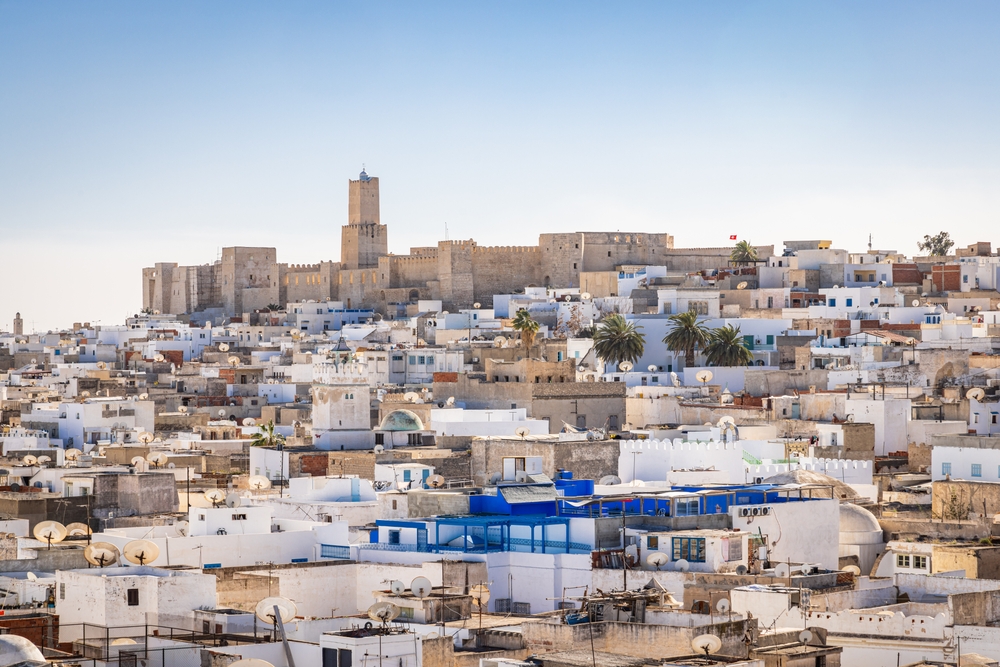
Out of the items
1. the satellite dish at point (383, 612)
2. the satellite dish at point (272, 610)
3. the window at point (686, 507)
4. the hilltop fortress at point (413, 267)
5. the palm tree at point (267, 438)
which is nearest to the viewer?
the satellite dish at point (383, 612)

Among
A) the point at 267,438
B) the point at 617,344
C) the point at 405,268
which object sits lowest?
the point at 267,438

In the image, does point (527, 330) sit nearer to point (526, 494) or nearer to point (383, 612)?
point (526, 494)

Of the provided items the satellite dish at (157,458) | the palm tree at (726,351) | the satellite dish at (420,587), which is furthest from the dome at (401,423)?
the palm tree at (726,351)

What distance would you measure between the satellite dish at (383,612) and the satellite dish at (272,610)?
22.9 inches

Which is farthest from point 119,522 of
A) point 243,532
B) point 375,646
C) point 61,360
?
point 61,360

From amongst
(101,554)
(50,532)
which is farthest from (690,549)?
(50,532)

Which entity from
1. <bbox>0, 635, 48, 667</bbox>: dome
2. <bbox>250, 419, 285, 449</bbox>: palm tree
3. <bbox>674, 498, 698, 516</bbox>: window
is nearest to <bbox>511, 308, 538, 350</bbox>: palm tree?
<bbox>250, 419, 285, 449</bbox>: palm tree

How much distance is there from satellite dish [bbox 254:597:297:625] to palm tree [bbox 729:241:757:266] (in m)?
49.0

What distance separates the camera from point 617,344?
42.1m

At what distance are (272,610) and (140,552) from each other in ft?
8.12

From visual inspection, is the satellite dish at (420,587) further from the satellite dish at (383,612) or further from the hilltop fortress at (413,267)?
the hilltop fortress at (413,267)

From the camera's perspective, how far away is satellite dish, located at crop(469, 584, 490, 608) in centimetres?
1627

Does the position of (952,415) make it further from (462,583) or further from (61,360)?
(61,360)

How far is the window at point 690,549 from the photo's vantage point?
1730cm
